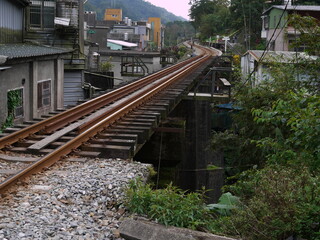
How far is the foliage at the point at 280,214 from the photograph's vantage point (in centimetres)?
442

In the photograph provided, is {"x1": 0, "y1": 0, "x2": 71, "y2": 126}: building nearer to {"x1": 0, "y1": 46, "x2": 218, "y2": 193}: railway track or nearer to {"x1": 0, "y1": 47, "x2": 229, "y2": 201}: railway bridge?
{"x1": 0, "y1": 47, "x2": 229, "y2": 201}: railway bridge

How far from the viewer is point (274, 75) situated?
38.5ft

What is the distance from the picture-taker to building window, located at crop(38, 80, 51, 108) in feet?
50.3

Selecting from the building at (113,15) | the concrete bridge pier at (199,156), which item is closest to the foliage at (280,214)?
the concrete bridge pier at (199,156)

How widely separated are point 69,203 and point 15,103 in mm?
9067

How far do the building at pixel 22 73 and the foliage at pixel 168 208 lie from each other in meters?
7.21

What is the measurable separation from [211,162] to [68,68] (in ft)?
26.1

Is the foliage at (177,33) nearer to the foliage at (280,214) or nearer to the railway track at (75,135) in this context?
the railway track at (75,135)

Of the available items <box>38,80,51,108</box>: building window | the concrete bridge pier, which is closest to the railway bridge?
<box>38,80,51,108</box>: building window

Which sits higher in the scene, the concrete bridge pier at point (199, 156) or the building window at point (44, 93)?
the building window at point (44, 93)

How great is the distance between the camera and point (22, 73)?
1354cm

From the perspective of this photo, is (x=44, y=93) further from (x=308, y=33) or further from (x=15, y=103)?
(x=308, y=33)

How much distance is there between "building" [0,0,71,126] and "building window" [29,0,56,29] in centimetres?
101

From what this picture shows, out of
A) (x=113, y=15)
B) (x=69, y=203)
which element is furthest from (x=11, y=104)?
(x=113, y=15)
